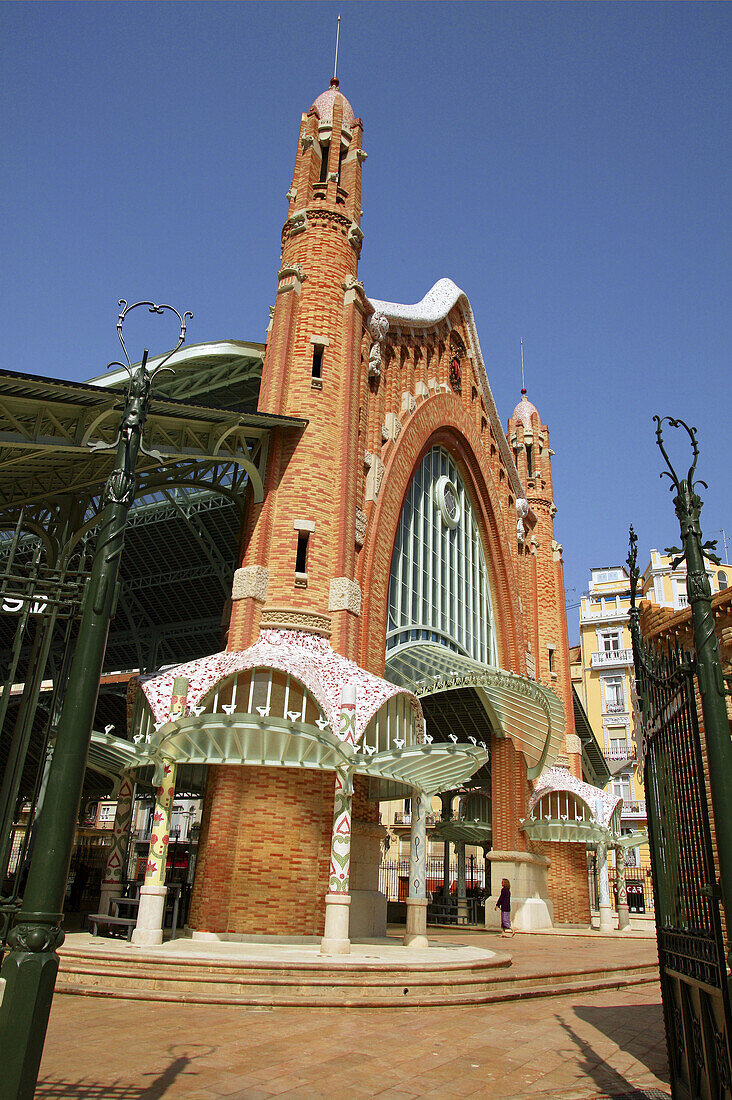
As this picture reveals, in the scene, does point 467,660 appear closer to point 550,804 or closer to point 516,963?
point 550,804

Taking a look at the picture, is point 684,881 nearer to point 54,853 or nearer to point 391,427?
point 54,853

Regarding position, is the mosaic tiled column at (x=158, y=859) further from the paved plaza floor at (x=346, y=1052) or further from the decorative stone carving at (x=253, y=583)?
the paved plaza floor at (x=346, y=1052)

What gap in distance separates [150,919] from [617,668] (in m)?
51.2

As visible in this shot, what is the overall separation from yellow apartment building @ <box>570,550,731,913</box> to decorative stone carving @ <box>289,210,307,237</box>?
3912 cm

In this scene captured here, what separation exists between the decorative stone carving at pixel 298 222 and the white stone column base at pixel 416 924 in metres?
17.7

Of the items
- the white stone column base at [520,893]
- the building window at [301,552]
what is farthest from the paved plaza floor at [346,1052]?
the white stone column base at [520,893]

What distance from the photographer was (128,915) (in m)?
18.7

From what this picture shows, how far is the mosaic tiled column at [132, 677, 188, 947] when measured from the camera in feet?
45.7

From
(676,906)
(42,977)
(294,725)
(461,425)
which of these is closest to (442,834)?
(461,425)

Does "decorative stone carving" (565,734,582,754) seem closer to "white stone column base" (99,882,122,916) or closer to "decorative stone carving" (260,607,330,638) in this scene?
"decorative stone carving" (260,607,330,638)

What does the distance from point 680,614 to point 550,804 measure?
2045 centimetres

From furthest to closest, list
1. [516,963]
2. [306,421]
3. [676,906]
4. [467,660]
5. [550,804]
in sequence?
[550,804] → [467,660] → [306,421] → [516,963] → [676,906]

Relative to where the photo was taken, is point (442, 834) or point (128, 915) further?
point (442, 834)

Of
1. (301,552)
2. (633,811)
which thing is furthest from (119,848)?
(633,811)
